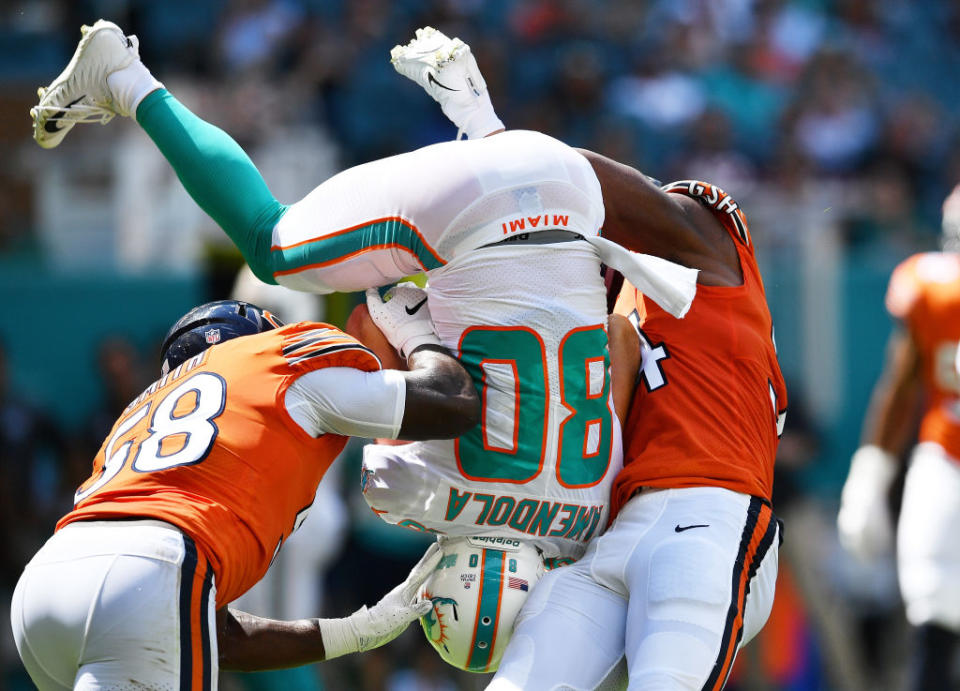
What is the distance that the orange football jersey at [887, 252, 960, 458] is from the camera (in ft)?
17.6

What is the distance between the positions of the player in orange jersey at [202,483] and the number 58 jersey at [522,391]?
0.32 ft

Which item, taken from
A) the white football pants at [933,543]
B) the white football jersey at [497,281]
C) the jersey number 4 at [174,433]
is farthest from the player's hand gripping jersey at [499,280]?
the white football pants at [933,543]

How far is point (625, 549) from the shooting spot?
3.37 metres

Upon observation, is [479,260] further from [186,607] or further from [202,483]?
[186,607]

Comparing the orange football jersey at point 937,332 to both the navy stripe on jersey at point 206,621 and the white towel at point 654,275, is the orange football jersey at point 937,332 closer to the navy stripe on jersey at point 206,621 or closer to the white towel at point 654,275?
the white towel at point 654,275

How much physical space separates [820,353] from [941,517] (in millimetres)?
3135

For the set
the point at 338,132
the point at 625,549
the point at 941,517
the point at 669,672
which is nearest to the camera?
the point at 669,672

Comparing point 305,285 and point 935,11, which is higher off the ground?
point 935,11

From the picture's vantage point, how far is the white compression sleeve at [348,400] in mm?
3068

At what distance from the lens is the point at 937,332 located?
541 centimetres

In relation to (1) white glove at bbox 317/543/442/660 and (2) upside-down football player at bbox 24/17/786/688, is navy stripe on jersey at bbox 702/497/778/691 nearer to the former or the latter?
(2) upside-down football player at bbox 24/17/786/688

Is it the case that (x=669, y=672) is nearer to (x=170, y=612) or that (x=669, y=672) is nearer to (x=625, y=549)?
(x=625, y=549)

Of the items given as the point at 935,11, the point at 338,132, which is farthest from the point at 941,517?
the point at 935,11

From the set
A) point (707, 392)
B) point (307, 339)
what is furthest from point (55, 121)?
point (707, 392)
